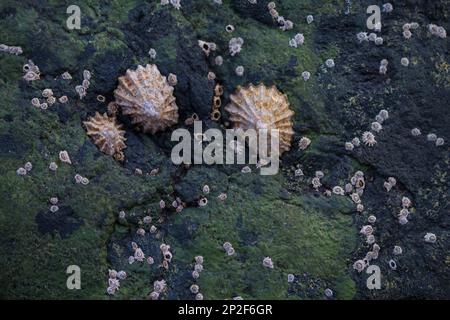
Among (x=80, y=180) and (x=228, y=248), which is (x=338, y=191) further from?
(x=80, y=180)

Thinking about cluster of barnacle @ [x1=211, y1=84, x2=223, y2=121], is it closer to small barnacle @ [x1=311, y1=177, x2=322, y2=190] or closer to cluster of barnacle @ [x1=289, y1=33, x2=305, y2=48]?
cluster of barnacle @ [x1=289, y1=33, x2=305, y2=48]

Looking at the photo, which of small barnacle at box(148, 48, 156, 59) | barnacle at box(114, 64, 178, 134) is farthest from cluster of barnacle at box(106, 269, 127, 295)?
small barnacle at box(148, 48, 156, 59)

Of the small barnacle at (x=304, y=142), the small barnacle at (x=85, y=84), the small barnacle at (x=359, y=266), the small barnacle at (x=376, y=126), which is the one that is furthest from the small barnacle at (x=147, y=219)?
the small barnacle at (x=376, y=126)

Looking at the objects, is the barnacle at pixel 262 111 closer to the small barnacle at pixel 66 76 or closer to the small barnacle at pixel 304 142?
the small barnacle at pixel 304 142

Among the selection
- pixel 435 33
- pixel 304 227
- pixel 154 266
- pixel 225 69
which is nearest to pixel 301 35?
pixel 225 69

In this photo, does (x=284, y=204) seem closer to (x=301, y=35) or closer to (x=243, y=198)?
(x=243, y=198)

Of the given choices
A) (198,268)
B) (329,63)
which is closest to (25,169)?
(198,268)
